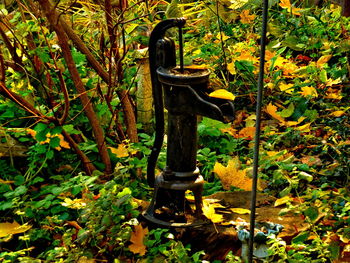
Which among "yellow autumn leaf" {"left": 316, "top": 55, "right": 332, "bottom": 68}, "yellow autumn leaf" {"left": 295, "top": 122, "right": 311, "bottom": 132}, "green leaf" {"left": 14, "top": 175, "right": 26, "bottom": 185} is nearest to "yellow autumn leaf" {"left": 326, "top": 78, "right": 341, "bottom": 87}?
"yellow autumn leaf" {"left": 316, "top": 55, "right": 332, "bottom": 68}

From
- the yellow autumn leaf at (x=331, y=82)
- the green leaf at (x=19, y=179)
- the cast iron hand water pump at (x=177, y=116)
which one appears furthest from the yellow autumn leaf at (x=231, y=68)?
the green leaf at (x=19, y=179)

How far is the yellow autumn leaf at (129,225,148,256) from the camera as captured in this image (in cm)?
215

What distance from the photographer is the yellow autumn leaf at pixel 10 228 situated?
7.49ft

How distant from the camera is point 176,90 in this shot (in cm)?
206

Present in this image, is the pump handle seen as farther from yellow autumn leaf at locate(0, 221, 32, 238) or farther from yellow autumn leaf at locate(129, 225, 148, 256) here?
yellow autumn leaf at locate(0, 221, 32, 238)

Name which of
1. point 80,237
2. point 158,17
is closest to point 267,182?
point 80,237

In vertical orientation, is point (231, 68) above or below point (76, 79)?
below

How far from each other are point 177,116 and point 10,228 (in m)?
0.92

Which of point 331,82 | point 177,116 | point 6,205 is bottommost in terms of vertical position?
point 6,205

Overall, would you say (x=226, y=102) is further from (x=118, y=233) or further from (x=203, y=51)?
(x=203, y=51)

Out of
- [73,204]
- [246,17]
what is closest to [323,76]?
[246,17]

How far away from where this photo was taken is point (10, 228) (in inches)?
93.5

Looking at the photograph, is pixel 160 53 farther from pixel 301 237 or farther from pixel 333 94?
pixel 333 94

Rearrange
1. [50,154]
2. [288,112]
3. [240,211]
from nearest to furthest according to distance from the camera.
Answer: [240,211] < [50,154] < [288,112]
